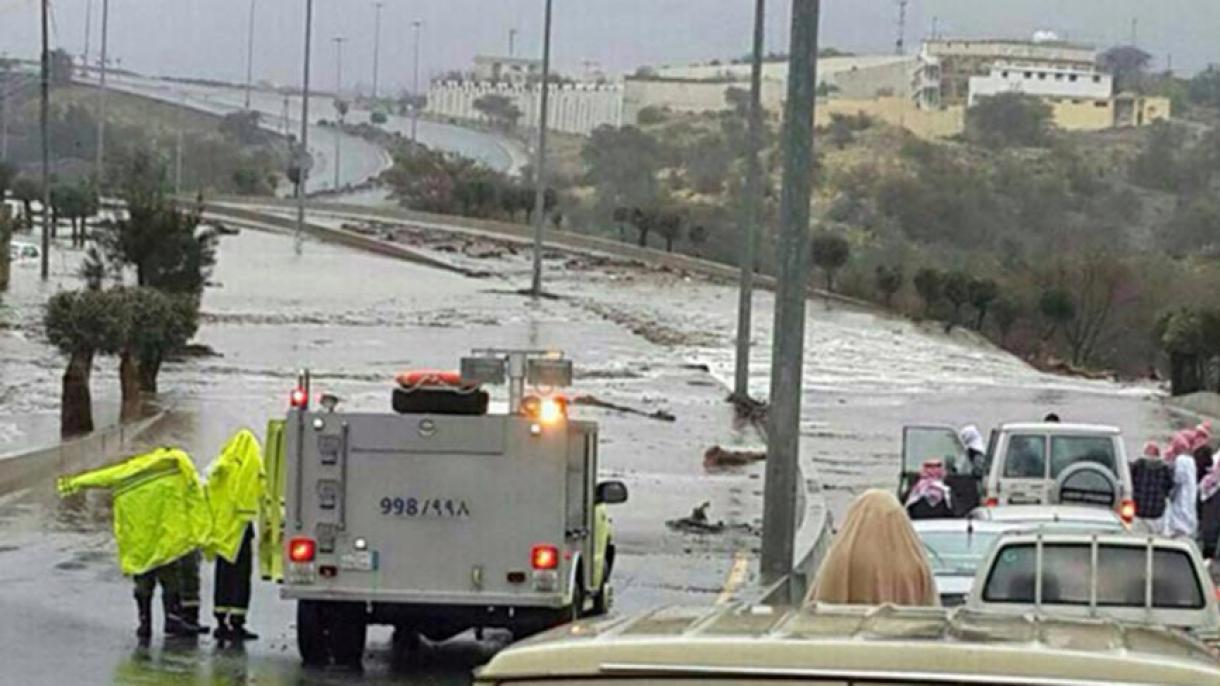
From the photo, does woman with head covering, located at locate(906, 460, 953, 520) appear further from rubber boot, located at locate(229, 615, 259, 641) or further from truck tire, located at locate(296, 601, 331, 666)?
truck tire, located at locate(296, 601, 331, 666)

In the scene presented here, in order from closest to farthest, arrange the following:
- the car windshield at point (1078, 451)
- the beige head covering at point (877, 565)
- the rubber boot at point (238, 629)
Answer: the beige head covering at point (877, 565)
the rubber boot at point (238, 629)
the car windshield at point (1078, 451)

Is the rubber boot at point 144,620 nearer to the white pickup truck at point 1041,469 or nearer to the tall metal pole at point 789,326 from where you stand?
the tall metal pole at point 789,326

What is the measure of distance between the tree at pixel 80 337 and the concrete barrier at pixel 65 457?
1.23 feet

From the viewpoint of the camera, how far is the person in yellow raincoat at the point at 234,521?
1761 centimetres

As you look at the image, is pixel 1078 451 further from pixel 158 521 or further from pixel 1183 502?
pixel 158 521

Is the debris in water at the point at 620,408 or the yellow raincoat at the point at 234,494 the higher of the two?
the yellow raincoat at the point at 234,494

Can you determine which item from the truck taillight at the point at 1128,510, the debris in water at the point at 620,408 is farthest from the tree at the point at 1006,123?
the truck taillight at the point at 1128,510

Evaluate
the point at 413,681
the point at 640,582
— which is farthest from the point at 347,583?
the point at 640,582

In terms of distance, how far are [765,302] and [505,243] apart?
853 inches

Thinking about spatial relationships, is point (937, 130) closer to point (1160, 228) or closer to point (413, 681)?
point (1160, 228)

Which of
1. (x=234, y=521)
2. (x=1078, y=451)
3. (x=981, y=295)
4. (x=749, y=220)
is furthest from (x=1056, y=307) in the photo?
(x=234, y=521)

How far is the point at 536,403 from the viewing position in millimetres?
16609

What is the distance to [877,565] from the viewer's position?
7008mm

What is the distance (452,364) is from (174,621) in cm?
3276
